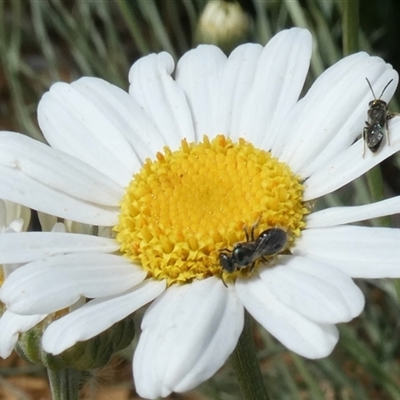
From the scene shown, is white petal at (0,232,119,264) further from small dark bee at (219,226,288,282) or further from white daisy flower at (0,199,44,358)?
small dark bee at (219,226,288,282)

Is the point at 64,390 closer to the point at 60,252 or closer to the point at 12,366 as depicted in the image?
the point at 60,252

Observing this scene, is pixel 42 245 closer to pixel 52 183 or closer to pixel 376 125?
pixel 52 183

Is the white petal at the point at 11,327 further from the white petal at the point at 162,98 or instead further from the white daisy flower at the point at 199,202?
the white petal at the point at 162,98

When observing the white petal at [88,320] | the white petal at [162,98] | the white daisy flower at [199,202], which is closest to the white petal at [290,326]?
the white daisy flower at [199,202]

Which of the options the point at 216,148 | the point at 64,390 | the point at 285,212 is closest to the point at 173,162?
the point at 216,148

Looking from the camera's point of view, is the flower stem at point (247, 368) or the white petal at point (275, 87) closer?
the flower stem at point (247, 368)
